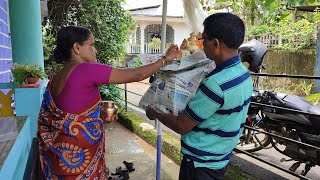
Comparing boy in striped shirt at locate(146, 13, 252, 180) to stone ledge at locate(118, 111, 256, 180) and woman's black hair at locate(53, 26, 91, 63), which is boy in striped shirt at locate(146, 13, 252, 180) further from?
stone ledge at locate(118, 111, 256, 180)

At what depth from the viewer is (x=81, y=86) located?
1734mm

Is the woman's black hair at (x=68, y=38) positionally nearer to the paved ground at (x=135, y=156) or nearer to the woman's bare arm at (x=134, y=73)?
the woman's bare arm at (x=134, y=73)

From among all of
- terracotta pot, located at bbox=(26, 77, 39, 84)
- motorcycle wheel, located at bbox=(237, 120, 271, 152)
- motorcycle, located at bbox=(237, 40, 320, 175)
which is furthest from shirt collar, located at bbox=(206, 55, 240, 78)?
motorcycle wheel, located at bbox=(237, 120, 271, 152)

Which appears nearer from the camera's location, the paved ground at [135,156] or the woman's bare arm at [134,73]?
the woman's bare arm at [134,73]

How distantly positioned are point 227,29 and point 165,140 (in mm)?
2936

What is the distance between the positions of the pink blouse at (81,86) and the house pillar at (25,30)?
233cm

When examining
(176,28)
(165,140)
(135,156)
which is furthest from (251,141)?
(176,28)

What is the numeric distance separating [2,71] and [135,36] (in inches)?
700

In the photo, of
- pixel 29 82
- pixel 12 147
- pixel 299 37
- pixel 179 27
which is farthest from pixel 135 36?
pixel 12 147

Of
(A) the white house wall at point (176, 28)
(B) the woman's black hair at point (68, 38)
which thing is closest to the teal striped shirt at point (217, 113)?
(B) the woman's black hair at point (68, 38)

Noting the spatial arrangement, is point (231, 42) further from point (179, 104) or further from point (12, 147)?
point (12, 147)

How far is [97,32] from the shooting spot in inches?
265

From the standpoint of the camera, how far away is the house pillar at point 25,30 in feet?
12.6

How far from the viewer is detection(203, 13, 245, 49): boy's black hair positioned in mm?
1433
